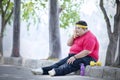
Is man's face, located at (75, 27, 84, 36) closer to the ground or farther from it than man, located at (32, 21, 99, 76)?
farther from it

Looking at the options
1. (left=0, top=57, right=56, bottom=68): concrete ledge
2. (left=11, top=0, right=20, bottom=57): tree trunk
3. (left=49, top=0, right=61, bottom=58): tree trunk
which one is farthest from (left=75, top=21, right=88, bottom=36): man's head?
(left=11, top=0, right=20, bottom=57): tree trunk

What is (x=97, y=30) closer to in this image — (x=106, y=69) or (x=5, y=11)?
(x=5, y=11)

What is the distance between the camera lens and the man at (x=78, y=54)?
7.62 m

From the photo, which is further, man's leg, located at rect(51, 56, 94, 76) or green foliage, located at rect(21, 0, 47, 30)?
green foliage, located at rect(21, 0, 47, 30)

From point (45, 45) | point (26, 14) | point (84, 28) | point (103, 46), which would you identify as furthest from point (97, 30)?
point (84, 28)

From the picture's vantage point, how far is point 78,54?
302 inches

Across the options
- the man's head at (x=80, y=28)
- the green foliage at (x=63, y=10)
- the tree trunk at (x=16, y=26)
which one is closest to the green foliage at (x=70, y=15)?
the green foliage at (x=63, y=10)

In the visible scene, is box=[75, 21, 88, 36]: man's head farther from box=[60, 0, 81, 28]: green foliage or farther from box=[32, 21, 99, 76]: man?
box=[60, 0, 81, 28]: green foliage

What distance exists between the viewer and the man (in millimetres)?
7625

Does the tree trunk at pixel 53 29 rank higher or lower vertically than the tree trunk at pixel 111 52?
higher

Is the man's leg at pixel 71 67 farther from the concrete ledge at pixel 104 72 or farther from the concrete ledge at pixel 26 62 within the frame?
the concrete ledge at pixel 26 62

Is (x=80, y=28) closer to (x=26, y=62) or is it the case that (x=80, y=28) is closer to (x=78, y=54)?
(x=78, y=54)

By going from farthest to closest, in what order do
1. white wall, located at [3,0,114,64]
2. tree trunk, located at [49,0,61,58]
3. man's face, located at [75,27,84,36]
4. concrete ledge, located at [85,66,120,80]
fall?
1. white wall, located at [3,0,114,64]
2. tree trunk, located at [49,0,61,58]
3. man's face, located at [75,27,84,36]
4. concrete ledge, located at [85,66,120,80]

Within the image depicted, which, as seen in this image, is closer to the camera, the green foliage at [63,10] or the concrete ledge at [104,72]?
the concrete ledge at [104,72]
